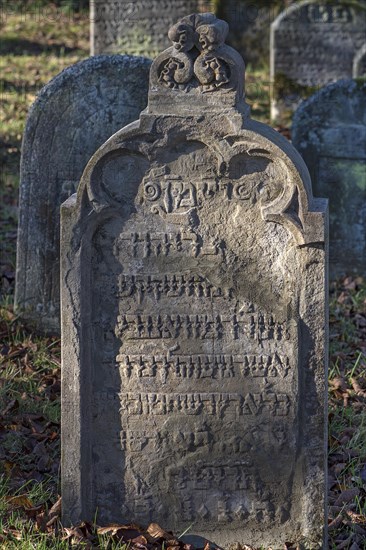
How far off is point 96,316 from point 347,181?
140 inches

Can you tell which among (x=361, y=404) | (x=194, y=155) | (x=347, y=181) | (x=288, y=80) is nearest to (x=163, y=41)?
(x=288, y=80)

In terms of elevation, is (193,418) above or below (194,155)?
below

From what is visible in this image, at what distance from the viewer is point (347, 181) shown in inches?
286

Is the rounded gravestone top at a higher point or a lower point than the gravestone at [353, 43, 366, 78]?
lower

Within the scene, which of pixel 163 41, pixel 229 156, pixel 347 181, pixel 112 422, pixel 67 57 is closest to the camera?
pixel 229 156

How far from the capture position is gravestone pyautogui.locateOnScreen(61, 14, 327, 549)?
12.8 feet

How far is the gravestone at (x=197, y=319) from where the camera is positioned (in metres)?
3.91

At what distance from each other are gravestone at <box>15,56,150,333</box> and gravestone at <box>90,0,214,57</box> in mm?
5167

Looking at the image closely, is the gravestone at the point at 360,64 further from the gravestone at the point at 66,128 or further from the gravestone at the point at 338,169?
the gravestone at the point at 66,128

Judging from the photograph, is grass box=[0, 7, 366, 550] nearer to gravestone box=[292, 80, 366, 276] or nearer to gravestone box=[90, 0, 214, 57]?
gravestone box=[292, 80, 366, 276]

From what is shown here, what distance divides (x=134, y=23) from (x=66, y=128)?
5.35m

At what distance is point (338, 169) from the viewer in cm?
726

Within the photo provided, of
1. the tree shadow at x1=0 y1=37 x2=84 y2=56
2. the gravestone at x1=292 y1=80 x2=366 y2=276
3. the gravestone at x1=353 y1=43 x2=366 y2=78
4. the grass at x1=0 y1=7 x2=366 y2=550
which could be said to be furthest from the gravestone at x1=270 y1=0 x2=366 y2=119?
the grass at x1=0 y1=7 x2=366 y2=550

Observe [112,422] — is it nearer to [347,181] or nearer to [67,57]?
[347,181]
